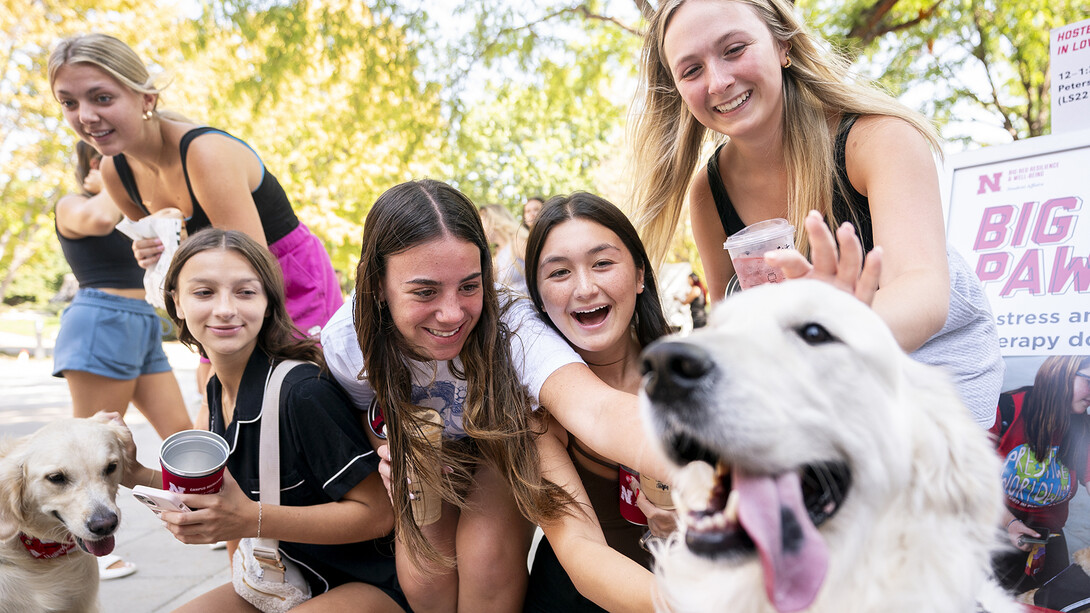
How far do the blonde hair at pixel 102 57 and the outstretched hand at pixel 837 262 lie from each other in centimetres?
301

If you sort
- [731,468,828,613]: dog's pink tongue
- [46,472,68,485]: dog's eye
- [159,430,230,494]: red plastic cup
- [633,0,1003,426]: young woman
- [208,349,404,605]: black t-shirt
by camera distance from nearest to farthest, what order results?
1. [731,468,828,613]: dog's pink tongue
2. [633,0,1003,426]: young woman
3. [159,430,230,494]: red plastic cup
4. [46,472,68,485]: dog's eye
5. [208,349,404,605]: black t-shirt

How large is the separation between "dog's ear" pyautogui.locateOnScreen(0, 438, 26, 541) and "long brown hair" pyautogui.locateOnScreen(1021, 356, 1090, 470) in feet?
13.9

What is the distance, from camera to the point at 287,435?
267 cm

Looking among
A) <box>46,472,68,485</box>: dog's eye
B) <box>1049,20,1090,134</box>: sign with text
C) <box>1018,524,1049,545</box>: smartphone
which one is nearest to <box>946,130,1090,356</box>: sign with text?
<box>1049,20,1090,134</box>: sign with text

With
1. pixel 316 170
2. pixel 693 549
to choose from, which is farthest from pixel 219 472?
pixel 316 170

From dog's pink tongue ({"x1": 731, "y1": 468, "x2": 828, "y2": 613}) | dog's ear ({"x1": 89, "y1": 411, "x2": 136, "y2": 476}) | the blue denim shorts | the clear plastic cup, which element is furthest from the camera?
the blue denim shorts

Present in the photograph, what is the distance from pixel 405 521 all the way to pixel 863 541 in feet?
5.68

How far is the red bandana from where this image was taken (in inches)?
102

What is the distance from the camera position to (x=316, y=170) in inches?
536

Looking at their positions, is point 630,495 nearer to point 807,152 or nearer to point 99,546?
point 807,152

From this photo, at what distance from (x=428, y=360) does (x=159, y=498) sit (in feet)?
3.31

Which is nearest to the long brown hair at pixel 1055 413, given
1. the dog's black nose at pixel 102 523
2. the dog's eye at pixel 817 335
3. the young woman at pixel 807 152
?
the young woman at pixel 807 152

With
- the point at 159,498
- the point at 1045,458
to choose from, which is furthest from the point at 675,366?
the point at 1045,458

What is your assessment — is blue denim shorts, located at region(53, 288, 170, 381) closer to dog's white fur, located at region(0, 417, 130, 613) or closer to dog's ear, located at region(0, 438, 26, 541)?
dog's white fur, located at region(0, 417, 130, 613)
